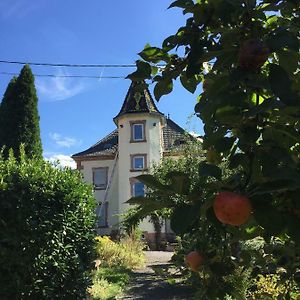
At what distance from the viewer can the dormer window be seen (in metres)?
31.3

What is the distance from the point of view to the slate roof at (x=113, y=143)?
3354 centimetres

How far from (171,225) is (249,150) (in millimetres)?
310

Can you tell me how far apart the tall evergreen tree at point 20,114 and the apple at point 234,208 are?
17.7m

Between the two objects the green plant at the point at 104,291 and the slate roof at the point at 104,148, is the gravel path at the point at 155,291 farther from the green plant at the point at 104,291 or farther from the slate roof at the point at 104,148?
the slate roof at the point at 104,148

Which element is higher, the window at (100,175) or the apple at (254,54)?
the window at (100,175)

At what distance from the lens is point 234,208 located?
106cm

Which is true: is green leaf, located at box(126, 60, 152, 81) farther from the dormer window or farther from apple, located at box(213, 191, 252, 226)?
the dormer window

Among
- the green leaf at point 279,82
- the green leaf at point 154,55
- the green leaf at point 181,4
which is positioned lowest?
the green leaf at point 279,82

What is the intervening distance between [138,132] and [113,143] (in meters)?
4.68

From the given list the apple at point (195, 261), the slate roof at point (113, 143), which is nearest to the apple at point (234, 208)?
the apple at point (195, 261)

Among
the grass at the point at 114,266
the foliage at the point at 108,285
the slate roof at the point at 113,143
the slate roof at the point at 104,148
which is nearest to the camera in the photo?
the foliage at the point at 108,285

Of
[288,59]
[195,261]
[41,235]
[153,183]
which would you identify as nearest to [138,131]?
[41,235]

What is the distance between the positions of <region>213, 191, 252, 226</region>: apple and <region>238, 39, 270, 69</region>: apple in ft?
1.18

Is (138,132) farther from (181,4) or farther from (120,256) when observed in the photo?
(181,4)
